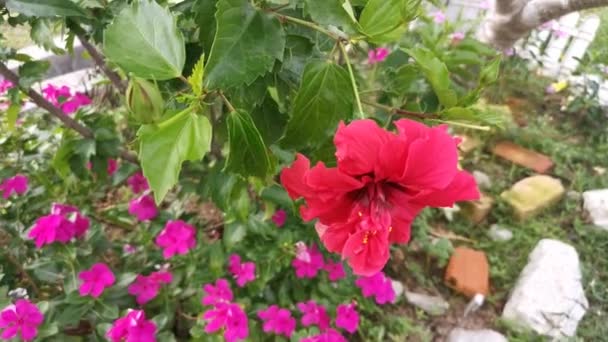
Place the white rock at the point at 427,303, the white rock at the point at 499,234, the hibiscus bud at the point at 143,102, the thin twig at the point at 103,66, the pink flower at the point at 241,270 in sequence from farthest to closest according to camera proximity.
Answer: the white rock at the point at 499,234
the white rock at the point at 427,303
the pink flower at the point at 241,270
the thin twig at the point at 103,66
the hibiscus bud at the point at 143,102

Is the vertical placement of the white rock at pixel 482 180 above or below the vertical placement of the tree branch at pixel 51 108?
below

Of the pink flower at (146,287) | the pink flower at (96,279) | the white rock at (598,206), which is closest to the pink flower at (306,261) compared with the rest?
the pink flower at (146,287)

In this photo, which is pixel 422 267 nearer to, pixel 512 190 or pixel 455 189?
pixel 512 190

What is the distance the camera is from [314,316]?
1312 mm

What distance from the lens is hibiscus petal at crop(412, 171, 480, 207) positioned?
48 cm

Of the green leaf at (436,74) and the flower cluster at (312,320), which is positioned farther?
the flower cluster at (312,320)

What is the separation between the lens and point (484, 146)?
93.7 inches

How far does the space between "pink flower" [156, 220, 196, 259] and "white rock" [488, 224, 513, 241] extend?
52.0 inches

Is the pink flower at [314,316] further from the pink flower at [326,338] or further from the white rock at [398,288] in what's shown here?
the white rock at [398,288]

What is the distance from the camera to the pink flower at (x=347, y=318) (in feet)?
4.36

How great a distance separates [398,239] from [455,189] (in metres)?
0.11

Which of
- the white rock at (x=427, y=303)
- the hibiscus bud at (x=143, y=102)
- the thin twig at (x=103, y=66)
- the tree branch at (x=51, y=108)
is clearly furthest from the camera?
the white rock at (x=427, y=303)

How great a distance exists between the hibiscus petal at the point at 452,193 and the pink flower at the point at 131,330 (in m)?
0.82

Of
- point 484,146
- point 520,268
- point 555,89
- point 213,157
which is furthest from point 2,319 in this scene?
point 555,89
